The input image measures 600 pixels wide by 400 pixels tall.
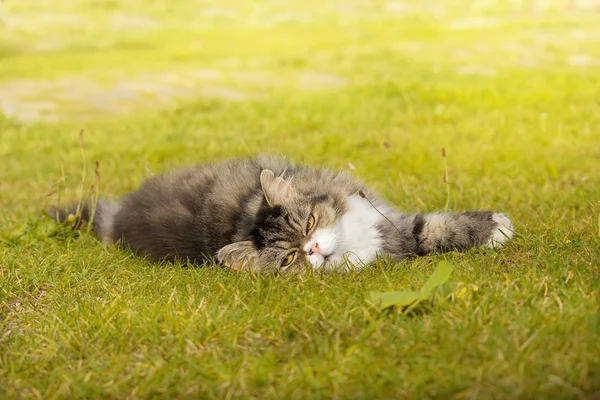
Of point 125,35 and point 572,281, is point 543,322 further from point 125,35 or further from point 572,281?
point 125,35

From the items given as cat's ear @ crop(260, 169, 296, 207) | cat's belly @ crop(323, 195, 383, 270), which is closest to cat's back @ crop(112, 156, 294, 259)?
cat's ear @ crop(260, 169, 296, 207)

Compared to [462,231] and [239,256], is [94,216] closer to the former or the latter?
[239,256]

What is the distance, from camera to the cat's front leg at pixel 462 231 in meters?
4.20

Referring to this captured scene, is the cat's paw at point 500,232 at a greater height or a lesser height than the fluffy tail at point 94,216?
greater

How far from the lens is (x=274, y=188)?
3.99 meters

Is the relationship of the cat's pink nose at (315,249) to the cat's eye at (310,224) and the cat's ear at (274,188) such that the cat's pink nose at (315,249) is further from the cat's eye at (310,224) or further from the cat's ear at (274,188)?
the cat's ear at (274,188)

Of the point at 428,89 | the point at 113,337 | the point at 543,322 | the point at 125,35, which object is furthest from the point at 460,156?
the point at 125,35

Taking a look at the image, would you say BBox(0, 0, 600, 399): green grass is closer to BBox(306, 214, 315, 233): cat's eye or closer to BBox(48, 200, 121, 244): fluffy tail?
BBox(48, 200, 121, 244): fluffy tail

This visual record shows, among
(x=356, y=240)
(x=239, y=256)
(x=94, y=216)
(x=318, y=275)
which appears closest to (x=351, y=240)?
(x=356, y=240)

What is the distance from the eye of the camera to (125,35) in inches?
824

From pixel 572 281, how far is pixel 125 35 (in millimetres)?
19833

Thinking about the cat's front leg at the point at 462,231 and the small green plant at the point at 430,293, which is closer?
the small green plant at the point at 430,293

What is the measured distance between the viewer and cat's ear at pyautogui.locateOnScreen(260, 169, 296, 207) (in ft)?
12.8

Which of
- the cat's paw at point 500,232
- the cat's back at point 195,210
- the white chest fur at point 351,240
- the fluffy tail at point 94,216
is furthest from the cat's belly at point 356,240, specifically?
the fluffy tail at point 94,216
